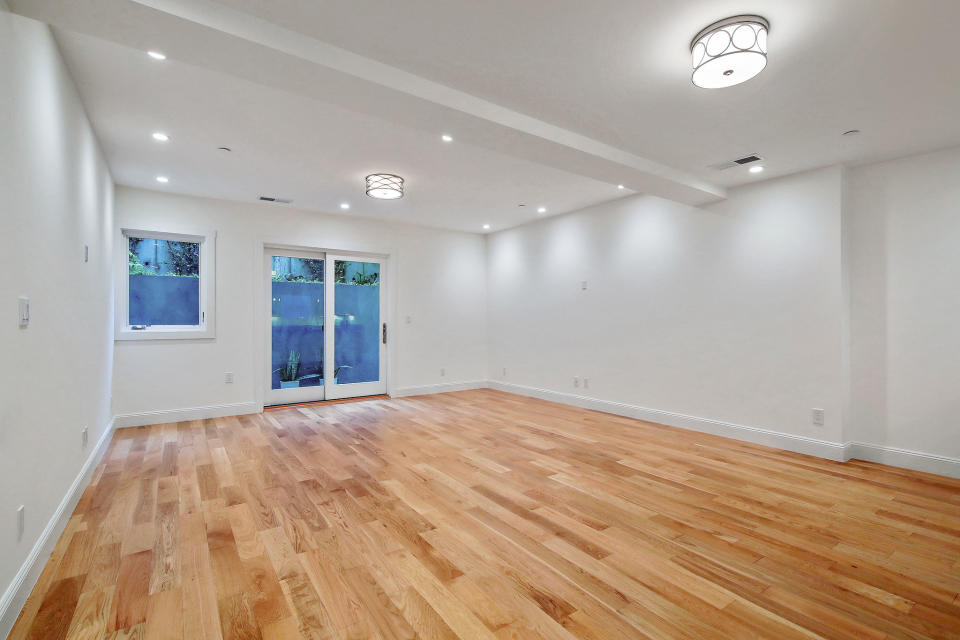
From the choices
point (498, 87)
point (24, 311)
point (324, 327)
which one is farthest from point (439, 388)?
point (24, 311)

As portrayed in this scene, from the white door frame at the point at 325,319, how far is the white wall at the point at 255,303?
55 millimetres

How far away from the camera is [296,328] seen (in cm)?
615

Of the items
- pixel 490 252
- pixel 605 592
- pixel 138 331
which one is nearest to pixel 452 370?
pixel 490 252

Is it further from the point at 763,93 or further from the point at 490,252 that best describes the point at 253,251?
the point at 763,93

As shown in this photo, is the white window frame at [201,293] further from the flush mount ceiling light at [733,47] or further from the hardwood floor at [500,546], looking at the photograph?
the flush mount ceiling light at [733,47]

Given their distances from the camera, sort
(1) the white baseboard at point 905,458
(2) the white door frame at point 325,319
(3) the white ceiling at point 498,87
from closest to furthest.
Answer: (3) the white ceiling at point 498,87
(1) the white baseboard at point 905,458
(2) the white door frame at point 325,319

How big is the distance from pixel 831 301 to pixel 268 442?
535 centimetres

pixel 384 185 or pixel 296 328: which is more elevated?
pixel 384 185

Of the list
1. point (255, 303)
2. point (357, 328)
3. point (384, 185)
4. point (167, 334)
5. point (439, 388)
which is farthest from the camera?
point (439, 388)

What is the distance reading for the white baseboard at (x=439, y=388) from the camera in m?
6.77

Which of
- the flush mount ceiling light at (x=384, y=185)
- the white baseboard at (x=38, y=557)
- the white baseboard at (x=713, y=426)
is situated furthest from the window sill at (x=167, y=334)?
the white baseboard at (x=713, y=426)

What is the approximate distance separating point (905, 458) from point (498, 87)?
4.39 metres

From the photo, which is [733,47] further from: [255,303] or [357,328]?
[357,328]

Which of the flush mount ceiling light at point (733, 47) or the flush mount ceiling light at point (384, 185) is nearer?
the flush mount ceiling light at point (733, 47)
